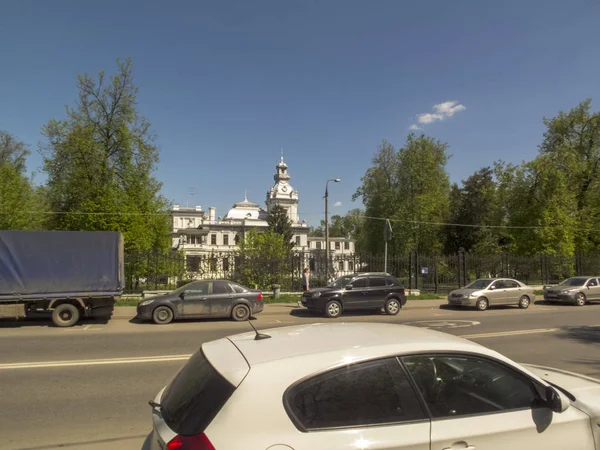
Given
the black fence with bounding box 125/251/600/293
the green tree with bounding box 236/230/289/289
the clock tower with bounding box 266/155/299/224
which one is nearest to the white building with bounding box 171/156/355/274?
the clock tower with bounding box 266/155/299/224

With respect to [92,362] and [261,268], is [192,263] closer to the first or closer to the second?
[261,268]

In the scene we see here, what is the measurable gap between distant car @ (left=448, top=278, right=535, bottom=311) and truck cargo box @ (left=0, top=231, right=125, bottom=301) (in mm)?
14594

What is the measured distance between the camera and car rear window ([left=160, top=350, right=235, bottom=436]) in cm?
207

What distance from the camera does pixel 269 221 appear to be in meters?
76.8

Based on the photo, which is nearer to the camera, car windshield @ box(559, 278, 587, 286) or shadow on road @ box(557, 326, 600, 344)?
shadow on road @ box(557, 326, 600, 344)

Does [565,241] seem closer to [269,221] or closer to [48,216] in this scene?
[48,216]

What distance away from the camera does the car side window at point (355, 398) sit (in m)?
2.13

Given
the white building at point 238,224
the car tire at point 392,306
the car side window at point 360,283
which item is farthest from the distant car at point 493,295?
the white building at point 238,224

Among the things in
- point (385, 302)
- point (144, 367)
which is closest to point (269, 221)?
point (385, 302)

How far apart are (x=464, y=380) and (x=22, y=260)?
13541 mm

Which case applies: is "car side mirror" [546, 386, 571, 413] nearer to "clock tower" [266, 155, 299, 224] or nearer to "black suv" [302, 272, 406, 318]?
"black suv" [302, 272, 406, 318]

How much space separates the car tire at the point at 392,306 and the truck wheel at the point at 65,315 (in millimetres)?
11252

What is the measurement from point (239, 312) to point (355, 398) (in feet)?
39.5

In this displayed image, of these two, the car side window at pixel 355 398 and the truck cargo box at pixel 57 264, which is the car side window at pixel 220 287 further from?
the car side window at pixel 355 398
